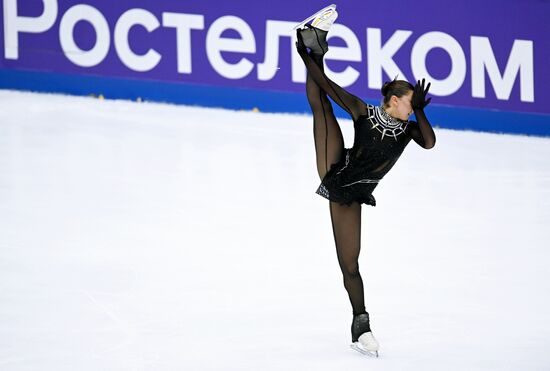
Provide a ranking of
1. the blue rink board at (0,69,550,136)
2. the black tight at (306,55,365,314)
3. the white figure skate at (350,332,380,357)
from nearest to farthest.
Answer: the white figure skate at (350,332,380,357) < the black tight at (306,55,365,314) < the blue rink board at (0,69,550,136)

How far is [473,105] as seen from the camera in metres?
10.3

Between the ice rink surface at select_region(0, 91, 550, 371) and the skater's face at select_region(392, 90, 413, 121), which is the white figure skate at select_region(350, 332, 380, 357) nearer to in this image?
the ice rink surface at select_region(0, 91, 550, 371)

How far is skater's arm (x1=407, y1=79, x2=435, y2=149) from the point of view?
4.67 meters

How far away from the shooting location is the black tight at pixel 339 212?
489 cm

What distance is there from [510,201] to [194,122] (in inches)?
133

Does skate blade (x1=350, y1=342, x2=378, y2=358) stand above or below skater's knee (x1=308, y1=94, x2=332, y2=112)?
below

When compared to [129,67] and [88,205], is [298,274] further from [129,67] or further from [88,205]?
[129,67]

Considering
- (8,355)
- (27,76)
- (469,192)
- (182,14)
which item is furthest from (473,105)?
(8,355)

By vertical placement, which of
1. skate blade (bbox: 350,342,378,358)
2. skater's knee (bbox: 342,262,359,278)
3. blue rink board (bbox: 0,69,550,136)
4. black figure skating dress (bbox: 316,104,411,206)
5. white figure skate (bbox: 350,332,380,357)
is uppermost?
black figure skating dress (bbox: 316,104,411,206)

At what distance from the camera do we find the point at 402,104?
479 centimetres

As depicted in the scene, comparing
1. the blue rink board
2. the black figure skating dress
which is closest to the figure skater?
the black figure skating dress

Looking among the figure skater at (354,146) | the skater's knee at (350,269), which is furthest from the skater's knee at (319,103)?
the skater's knee at (350,269)

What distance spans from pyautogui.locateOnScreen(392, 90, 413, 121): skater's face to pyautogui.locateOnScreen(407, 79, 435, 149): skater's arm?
5cm

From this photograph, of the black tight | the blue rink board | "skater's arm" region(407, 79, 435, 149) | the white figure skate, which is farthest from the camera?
the blue rink board
